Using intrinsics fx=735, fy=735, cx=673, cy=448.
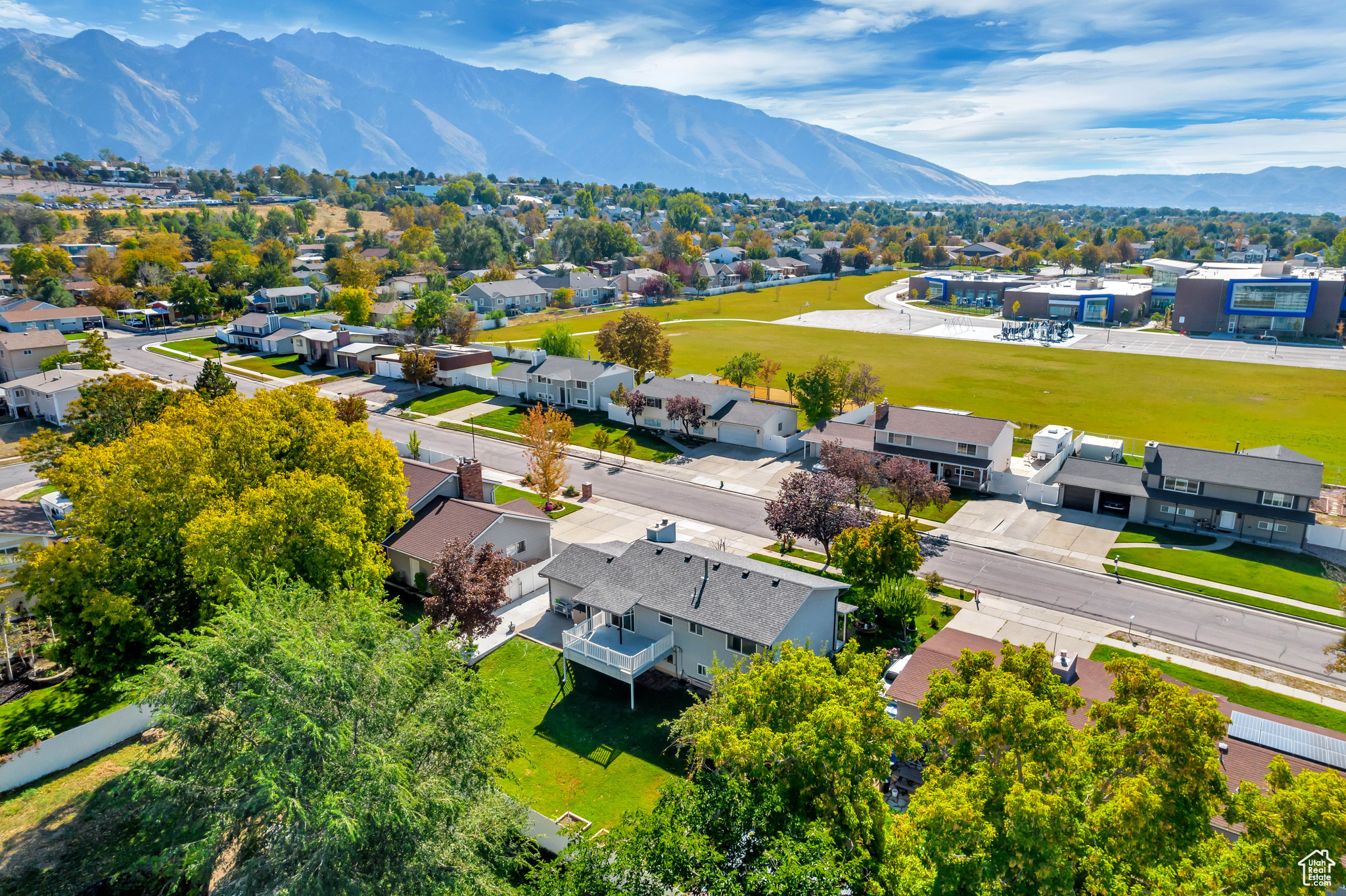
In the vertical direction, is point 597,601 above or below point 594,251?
below

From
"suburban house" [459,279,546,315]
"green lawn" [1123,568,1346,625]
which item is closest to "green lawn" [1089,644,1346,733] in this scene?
"green lawn" [1123,568,1346,625]

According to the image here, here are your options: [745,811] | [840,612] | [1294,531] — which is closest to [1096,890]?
[745,811]

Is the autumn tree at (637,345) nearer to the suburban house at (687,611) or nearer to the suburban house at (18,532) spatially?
the suburban house at (687,611)

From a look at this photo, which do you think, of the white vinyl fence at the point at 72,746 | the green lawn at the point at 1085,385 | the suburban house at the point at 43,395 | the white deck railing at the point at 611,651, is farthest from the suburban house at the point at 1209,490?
the suburban house at the point at 43,395

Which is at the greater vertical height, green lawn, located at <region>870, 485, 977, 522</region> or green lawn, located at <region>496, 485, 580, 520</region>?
green lawn, located at <region>496, 485, 580, 520</region>

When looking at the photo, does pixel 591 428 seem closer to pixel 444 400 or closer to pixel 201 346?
pixel 444 400

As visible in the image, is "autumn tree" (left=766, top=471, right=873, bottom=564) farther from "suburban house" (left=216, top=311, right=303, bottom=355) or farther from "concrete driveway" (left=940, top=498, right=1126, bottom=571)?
"suburban house" (left=216, top=311, right=303, bottom=355)

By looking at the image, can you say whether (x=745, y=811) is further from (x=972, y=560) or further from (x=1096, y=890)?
(x=972, y=560)
